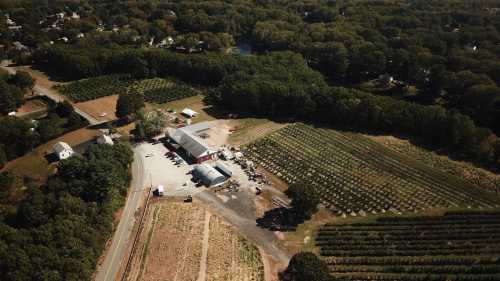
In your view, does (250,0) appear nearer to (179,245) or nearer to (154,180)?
(154,180)

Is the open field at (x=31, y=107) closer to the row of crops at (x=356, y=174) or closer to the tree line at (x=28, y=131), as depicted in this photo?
the tree line at (x=28, y=131)

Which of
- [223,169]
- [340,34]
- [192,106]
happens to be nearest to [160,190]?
[223,169]

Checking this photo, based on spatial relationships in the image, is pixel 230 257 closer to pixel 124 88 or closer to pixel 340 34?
pixel 124 88

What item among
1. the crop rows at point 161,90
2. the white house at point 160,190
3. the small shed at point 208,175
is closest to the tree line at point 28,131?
the crop rows at point 161,90

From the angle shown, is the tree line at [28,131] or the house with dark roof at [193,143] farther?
the house with dark roof at [193,143]

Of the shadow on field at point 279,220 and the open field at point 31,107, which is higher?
the shadow on field at point 279,220

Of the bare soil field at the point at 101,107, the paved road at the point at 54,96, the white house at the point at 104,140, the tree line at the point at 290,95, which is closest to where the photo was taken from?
the white house at the point at 104,140

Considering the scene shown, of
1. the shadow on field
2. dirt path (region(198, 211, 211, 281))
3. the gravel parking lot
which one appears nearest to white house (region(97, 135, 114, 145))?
the gravel parking lot
